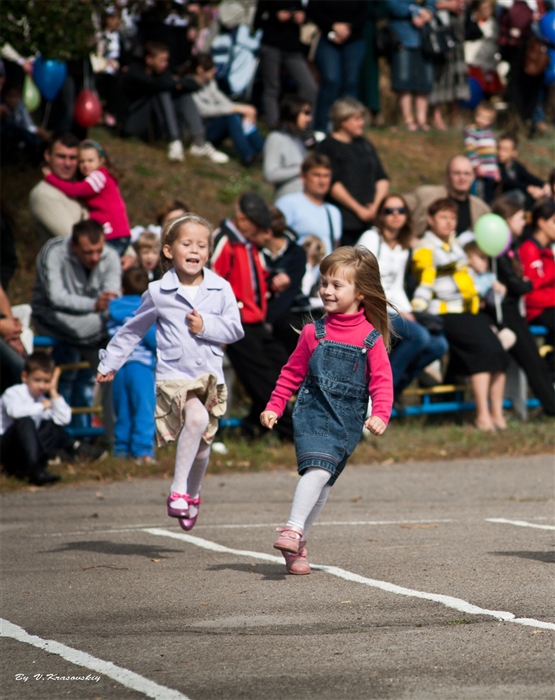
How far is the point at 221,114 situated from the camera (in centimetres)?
1894

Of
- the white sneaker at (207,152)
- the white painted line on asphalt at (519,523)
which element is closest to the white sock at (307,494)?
the white painted line on asphalt at (519,523)

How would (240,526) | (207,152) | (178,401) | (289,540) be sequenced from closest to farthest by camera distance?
(289,540)
(178,401)
(240,526)
(207,152)

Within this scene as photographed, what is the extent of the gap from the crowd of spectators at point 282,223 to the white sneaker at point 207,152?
0.02 m

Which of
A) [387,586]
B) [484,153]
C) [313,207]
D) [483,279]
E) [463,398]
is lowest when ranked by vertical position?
[463,398]

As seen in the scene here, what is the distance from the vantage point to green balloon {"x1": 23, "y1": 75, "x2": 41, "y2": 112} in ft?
55.3

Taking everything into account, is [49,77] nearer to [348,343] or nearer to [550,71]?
[550,71]

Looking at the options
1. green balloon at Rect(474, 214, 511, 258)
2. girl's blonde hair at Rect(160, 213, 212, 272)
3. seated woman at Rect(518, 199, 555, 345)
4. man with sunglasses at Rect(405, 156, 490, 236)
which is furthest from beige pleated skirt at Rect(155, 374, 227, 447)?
seated woman at Rect(518, 199, 555, 345)

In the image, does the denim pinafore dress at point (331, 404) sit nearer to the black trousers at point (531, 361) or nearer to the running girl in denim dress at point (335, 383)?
the running girl in denim dress at point (335, 383)

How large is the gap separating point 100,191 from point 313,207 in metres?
2.21

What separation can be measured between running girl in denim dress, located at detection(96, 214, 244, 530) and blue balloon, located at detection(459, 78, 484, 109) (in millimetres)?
17137

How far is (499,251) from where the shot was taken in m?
13.8

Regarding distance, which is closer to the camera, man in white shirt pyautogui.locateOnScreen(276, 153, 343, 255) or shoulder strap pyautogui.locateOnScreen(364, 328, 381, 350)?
shoulder strap pyautogui.locateOnScreen(364, 328, 381, 350)

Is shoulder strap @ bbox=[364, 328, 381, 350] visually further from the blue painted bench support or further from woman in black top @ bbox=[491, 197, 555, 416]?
woman in black top @ bbox=[491, 197, 555, 416]

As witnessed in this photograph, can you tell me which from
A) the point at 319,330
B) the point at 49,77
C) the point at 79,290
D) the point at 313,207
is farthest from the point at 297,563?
the point at 49,77
